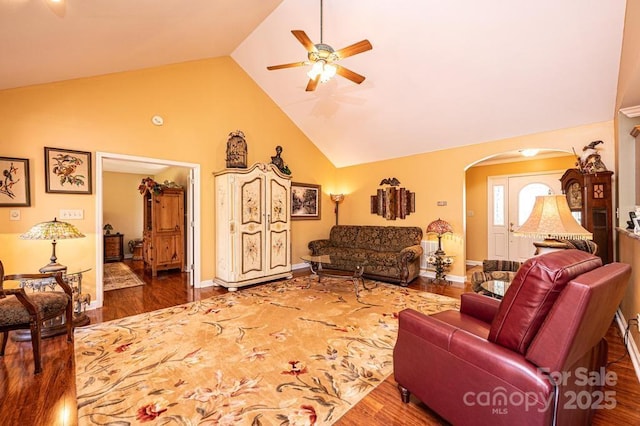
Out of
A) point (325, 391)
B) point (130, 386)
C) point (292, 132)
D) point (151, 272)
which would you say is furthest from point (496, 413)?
point (151, 272)

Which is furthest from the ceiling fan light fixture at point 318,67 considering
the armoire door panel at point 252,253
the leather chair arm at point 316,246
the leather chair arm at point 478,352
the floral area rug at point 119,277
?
the floral area rug at point 119,277

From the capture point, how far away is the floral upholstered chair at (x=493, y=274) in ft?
10.4

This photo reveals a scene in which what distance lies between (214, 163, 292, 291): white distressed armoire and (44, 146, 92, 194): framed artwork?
1.75m

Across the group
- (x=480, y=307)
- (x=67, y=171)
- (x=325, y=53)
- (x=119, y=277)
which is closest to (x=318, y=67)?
(x=325, y=53)

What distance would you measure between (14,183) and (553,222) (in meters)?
5.45

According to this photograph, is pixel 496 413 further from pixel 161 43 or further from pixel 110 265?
pixel 110 265

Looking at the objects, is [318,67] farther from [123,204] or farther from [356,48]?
[123,204]

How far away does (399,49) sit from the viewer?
370cm

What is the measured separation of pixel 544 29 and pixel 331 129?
3.63 metres

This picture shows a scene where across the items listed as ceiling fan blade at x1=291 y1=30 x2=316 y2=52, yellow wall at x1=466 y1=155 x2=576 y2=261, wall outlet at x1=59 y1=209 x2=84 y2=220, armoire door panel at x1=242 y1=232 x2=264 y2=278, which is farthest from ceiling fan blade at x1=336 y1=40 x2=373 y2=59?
yellow wall at x1=466 y1=155 x2=576 y2=261

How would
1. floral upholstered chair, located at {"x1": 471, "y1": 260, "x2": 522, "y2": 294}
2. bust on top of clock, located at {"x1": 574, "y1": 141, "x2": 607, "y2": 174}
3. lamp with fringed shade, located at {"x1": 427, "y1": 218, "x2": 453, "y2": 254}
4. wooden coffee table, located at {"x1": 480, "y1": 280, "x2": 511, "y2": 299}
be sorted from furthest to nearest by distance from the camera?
lamp with fringed shade, located at {"x1": 427, "y1": 218, "x2": 453, "y2": 254} → bust on top of clock, located at {"x1": 574, "y1": 141, "x2": 607, "y2": 174} → floral upholstered chair, located at {"x1": 471, "y1": 260, "x2": 522, "y2": 294} → wooden coffee table, located at {"x1": 480, "y1": 280, "x2": 511, "y2": 299}

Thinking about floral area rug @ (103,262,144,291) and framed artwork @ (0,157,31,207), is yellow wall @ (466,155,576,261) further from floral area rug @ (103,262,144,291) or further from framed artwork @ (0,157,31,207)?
framed artwork @ (0,157,31,207)

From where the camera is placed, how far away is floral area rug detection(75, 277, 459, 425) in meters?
1.78

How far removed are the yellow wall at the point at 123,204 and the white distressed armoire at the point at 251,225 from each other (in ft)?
16.8
